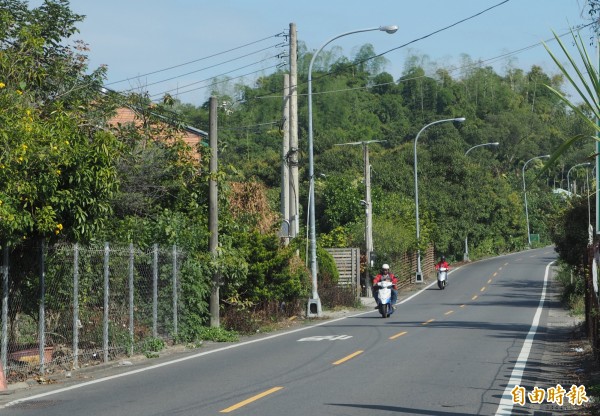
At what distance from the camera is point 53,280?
16594 millimetres

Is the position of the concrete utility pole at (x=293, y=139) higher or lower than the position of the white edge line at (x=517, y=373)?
higher

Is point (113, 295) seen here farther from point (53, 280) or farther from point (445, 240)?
point (445, 240)

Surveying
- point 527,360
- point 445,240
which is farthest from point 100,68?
point 445,240

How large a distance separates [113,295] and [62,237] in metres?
2.91

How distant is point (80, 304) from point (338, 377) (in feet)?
18.1

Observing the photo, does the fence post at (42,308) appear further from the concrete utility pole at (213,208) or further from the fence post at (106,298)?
the concrete utility pole at (213,208)

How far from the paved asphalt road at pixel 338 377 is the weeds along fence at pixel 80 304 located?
95 centimetres

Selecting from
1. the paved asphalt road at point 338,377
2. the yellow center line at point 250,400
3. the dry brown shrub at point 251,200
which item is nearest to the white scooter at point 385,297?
the paved asphalt road at point 338,377

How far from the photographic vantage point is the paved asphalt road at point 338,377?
1170 centimetres

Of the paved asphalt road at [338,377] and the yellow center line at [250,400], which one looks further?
the paved asphalt road at [338,377]

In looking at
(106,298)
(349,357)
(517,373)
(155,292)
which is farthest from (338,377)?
(155,292)

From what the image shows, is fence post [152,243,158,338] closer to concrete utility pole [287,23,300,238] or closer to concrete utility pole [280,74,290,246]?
concrete utility pole [280,74,290,246]

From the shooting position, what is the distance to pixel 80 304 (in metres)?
17.4

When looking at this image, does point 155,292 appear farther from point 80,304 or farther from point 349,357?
point 349,357
